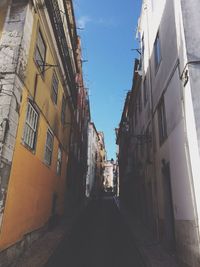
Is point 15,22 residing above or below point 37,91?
above

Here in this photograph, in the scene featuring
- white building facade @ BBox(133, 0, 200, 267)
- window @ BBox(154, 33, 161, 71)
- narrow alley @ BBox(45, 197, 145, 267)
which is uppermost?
window @ BBox(154, 33, 161, 71)

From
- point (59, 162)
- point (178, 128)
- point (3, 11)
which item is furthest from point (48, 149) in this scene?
point (178, 128)

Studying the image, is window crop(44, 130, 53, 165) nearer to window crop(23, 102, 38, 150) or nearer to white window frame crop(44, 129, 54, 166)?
white window frame crop(44, 129, 54, 166)

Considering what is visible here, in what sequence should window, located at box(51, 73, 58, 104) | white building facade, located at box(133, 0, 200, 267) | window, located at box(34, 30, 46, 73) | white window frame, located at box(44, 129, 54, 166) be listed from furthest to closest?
window, located at box(51, 73, 58, 104), white window frame, located at box(44, 129, 54, 166), window, located at box(34, 30, 46, 73), white building facade, located at box(133, 0, 200, 267)

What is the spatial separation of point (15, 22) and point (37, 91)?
7.27 feet

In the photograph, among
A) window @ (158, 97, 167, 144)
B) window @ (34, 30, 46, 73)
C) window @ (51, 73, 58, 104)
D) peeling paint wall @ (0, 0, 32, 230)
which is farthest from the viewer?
window @ (51, 73, 58, 104)

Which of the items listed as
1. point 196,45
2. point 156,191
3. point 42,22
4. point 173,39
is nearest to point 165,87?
point 173,39

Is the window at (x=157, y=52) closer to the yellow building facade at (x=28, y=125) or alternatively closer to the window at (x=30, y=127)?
the yellow building facade at (x=28, y=125)

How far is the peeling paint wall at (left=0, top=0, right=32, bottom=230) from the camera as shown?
6.10 meters

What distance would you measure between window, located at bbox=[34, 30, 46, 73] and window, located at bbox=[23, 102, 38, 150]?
5.75 ft

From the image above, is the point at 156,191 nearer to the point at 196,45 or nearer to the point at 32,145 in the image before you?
the point at 32,145

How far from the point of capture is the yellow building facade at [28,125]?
6414 mm

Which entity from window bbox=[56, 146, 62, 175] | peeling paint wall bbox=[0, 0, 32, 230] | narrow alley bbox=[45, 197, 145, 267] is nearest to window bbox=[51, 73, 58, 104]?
window bbox=[56, 146, 62, 175]

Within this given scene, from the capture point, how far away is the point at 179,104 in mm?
6996
